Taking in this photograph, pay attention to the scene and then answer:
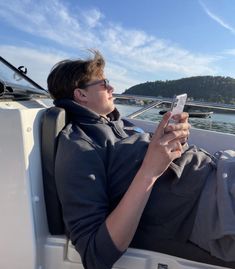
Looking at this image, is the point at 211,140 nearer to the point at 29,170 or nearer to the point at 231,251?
the point at 231,251

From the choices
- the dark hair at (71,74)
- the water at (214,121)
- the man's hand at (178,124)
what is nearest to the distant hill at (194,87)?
the water at (214,121)

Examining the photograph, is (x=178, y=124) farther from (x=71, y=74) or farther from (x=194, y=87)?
(x=194, y=87)

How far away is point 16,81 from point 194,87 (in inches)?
79.6

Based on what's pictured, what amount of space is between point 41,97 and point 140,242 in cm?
117

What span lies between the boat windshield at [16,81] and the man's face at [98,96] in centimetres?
44

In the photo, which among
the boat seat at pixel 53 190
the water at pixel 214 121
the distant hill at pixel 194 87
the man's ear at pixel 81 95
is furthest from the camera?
the distant hill at pixel 194 87

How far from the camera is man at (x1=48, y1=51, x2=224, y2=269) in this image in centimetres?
133

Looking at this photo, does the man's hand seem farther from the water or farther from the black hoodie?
the water

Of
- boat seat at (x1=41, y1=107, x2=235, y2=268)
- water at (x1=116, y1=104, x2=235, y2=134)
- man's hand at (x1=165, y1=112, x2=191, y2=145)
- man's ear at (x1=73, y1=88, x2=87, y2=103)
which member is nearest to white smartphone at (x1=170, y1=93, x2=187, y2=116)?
man's hand at (x1=165, y1=112, x2=191, y2=145)

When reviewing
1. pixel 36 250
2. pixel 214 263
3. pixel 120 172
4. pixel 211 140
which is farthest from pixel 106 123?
pixel 211 140

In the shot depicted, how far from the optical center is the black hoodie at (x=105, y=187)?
136 cm

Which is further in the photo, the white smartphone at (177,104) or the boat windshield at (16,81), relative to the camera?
the boat windshield at (16,81)

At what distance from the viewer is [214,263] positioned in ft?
4.63

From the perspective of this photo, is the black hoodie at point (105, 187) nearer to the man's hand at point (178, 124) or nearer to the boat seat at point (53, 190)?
the boat seat at point (53, 190)
